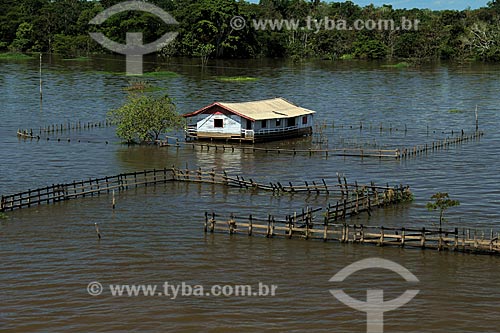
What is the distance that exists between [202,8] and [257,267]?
150m

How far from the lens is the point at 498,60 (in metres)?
198

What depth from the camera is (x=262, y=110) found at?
288 feet

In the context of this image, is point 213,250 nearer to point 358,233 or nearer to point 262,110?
point 358,233

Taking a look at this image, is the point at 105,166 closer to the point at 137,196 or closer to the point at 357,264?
the point at 137,196

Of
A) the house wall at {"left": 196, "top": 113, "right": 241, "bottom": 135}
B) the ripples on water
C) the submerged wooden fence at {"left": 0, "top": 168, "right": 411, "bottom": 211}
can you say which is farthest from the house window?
the submerged wooden fence at {"left": 0, "top": 168, "right": 411, "bottom": 211}

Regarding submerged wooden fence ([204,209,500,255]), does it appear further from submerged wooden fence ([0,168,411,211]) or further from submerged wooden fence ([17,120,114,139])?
submerged wooden fence ([17,120,114,139])

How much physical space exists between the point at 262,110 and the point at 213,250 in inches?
1689

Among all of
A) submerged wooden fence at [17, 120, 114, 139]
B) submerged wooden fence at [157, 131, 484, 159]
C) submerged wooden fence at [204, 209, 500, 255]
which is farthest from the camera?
submerged wooden fence at [17, 120, 114, 139]

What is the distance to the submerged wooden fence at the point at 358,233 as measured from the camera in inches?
1780

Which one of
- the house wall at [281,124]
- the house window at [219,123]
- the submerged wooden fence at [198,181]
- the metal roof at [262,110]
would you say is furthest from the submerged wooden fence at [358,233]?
the house window at [219,123]

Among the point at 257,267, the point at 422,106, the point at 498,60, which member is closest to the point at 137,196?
the point at 257,267

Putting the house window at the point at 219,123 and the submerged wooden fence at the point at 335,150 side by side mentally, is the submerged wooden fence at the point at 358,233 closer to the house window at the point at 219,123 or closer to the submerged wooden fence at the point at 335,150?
the submerged wooden fence at the point at 335,150

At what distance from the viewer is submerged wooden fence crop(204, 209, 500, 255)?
45.2 metres

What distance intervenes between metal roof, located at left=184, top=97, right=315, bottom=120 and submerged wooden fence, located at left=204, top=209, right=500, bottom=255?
33.6 meters
